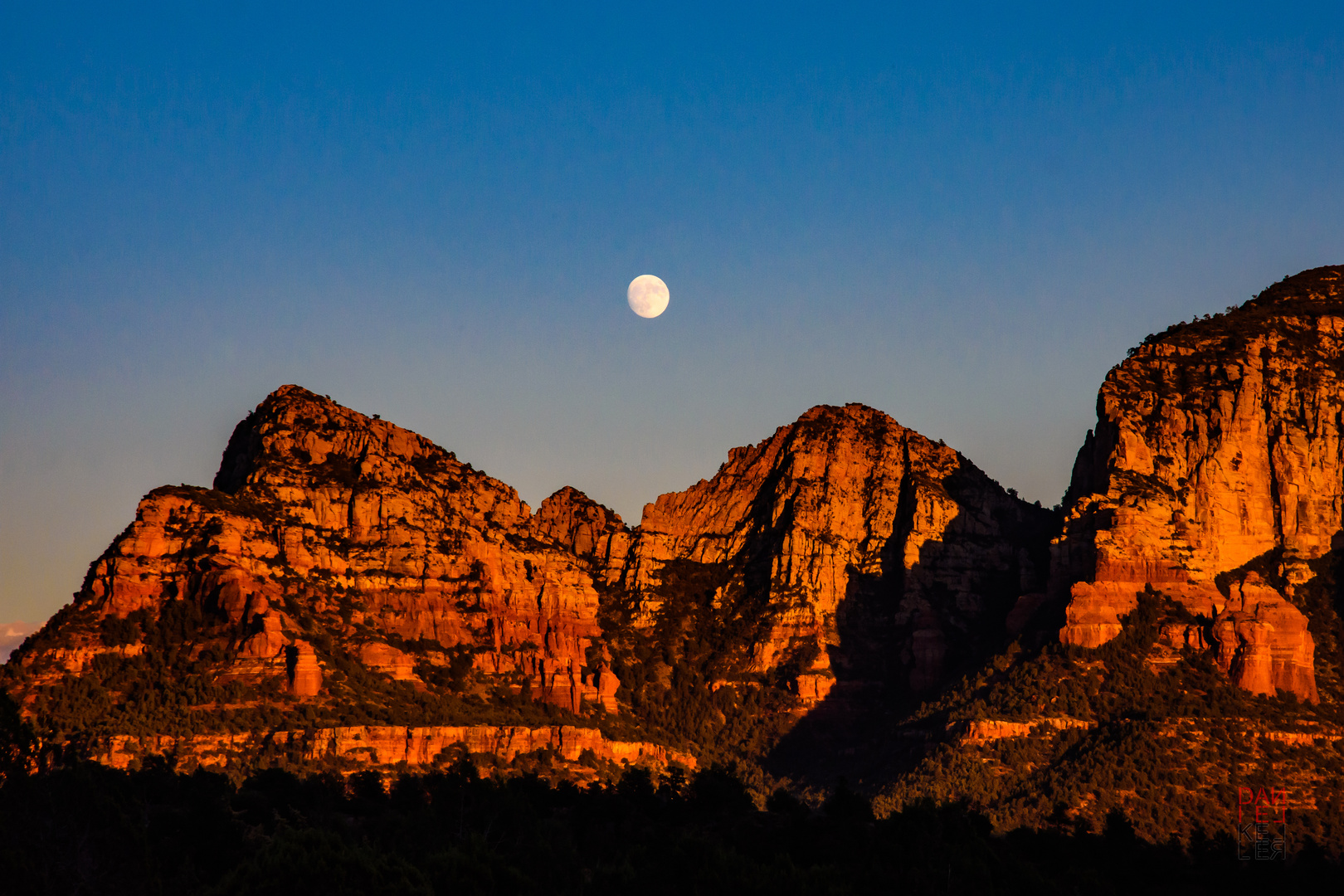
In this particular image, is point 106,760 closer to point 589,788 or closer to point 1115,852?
point 589,788

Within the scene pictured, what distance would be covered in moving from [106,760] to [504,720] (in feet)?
151

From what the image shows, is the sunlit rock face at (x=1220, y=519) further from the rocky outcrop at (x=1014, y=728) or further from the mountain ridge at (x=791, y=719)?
the rocky outcrop at (x=1014, y=728)

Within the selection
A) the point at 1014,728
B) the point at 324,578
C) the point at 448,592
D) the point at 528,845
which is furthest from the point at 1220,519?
the point at 528,845

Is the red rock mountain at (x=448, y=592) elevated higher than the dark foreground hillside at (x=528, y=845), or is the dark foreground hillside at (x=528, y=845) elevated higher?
the red rock mountain at (x=448, y=592)

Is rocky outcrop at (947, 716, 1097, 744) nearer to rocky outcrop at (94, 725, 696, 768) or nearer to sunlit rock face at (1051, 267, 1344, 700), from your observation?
sunlit rock face at (1051, 267, 1344, 700)

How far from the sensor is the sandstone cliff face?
164750mm

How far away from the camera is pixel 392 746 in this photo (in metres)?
158

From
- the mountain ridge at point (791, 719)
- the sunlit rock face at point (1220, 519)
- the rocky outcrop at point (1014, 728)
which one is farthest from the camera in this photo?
the sunlit rock face at point (1220, 519)

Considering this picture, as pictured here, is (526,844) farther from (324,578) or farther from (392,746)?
(324,578)

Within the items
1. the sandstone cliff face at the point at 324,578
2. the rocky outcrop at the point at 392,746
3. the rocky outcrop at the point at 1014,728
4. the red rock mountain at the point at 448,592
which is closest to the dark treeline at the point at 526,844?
the rocky outcrop at the point at 392,746

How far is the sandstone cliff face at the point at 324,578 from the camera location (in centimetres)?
16475

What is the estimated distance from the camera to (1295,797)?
152750 millimetres

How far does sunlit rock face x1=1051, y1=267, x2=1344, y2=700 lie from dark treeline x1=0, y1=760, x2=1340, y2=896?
170 feet

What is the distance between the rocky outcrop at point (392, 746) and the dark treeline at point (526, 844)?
845 centimetres
